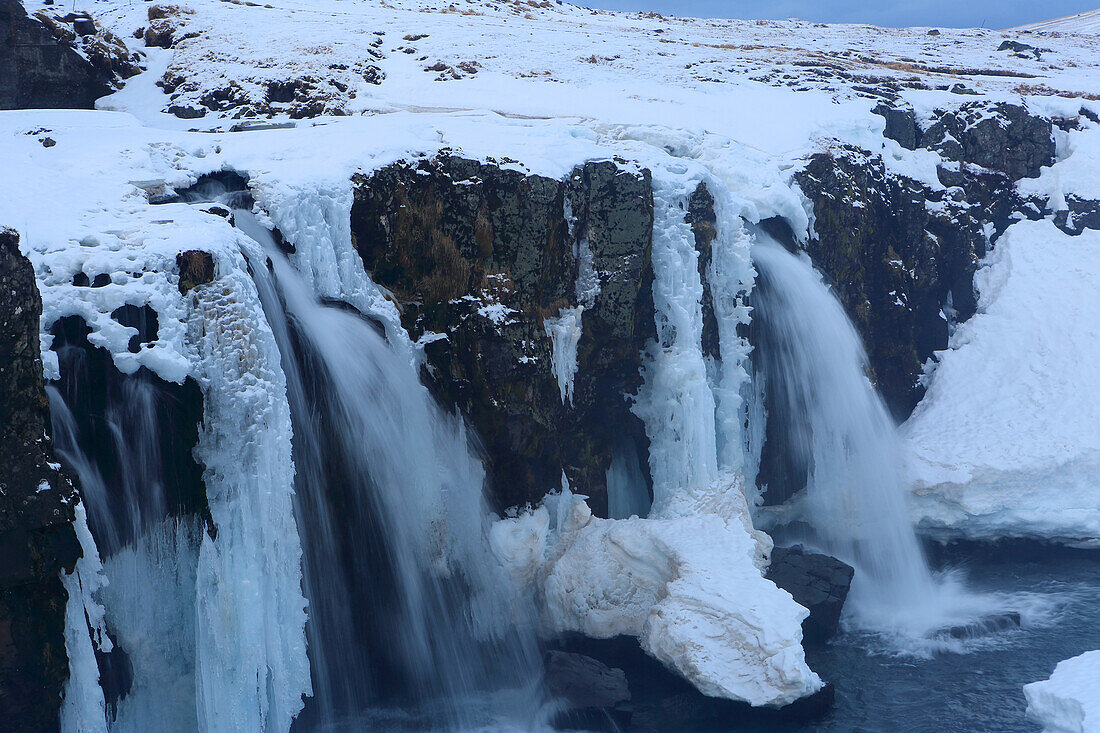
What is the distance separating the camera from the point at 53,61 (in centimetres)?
1786

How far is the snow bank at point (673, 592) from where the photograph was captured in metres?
11.4

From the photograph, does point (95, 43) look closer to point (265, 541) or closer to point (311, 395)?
point (311, 395)

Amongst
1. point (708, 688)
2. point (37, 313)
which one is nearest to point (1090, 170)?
point (708, 688)

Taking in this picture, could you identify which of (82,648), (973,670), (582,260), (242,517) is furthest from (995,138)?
(82,648)

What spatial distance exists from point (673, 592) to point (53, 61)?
16.1m

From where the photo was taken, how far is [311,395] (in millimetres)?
11312

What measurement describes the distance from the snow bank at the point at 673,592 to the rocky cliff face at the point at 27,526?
20.4 feet

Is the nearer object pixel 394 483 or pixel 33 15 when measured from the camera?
pixel 394 483

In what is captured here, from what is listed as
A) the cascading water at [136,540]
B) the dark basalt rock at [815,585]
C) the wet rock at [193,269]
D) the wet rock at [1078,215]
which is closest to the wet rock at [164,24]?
the wet rock at [193,269]

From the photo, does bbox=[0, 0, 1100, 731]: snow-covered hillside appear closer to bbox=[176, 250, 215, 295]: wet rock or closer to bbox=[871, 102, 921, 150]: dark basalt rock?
bbox=[176, 250, 215, 295]: wet rock

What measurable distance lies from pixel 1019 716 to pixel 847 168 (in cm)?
1154

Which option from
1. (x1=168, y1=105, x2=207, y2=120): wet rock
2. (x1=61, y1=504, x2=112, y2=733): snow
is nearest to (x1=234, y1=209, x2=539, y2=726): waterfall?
(x1=61, y1=504, x2=112, y2=733): snow

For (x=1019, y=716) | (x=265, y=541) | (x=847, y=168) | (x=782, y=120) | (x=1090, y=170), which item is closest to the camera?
(x=265, y=541)

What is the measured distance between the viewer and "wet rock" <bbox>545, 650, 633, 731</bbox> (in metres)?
Answer: 11.5
